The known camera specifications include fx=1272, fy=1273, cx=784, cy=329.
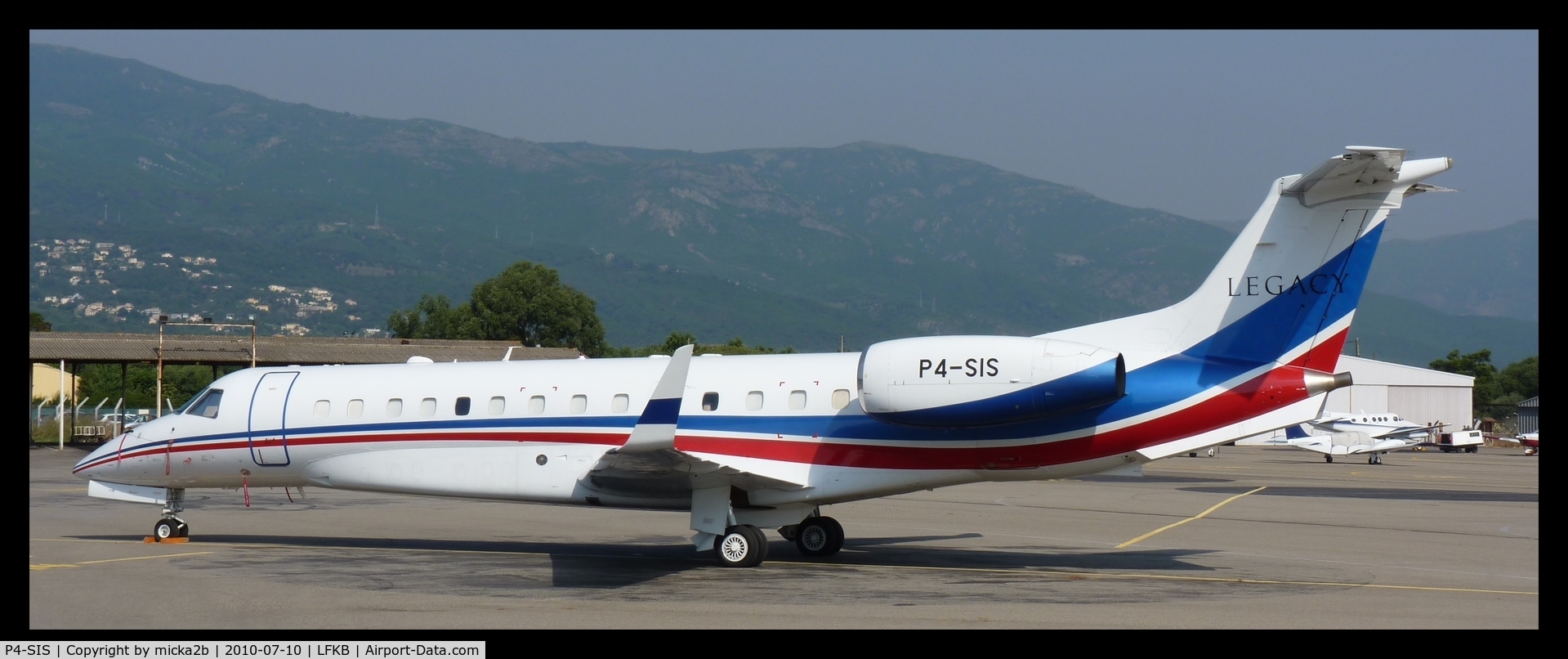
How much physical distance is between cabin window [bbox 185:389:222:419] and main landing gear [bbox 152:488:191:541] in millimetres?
1191

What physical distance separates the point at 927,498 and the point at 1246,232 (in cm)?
1402

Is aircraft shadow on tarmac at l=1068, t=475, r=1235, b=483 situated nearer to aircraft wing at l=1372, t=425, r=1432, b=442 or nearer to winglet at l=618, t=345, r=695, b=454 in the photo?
aircraft wing at l=1372, t=425, r=1432, b=442

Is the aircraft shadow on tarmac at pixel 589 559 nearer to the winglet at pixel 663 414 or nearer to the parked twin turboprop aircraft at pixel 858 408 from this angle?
the parked twin turboprop aircraft at pixel 858 408

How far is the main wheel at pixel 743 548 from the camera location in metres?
15.9

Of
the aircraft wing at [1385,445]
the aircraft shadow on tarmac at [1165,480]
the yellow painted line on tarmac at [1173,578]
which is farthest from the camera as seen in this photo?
the aircraft wing at [1385,445]

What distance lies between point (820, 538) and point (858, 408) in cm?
231

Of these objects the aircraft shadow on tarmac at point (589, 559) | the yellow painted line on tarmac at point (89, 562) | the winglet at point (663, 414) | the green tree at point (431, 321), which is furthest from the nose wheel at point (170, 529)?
the green tree at point (431, 321)

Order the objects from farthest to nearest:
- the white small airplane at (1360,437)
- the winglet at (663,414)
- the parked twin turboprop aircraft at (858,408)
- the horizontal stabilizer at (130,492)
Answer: the white small airplane at (1360,437) < the horizontal stabilizer at (130,492) < the parked twin turboprop aircraft at (858,408) < the winglet at (663,414)

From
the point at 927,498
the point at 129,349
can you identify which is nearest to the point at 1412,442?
the point at 927,498

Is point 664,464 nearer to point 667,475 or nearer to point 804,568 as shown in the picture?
point 667,475

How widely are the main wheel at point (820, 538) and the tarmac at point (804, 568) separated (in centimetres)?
29

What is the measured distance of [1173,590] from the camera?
14.2 metres

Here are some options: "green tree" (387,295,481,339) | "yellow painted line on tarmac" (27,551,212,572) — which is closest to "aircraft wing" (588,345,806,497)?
"yellow painted line on tarmac" (27,551,212,572)
